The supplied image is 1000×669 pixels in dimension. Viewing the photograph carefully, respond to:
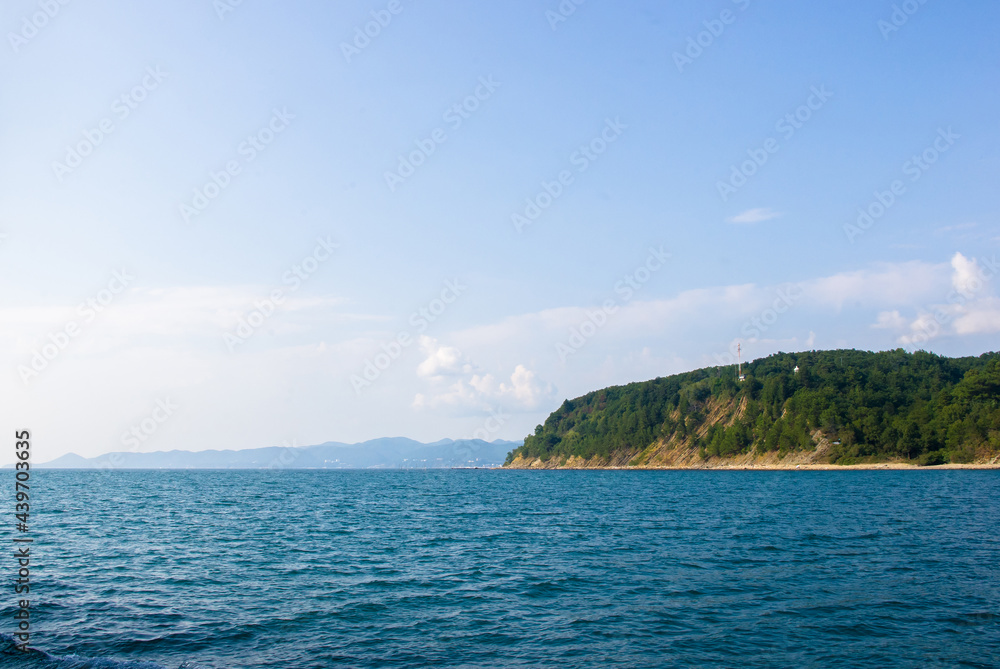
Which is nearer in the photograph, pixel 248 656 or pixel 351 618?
pixel 248 656

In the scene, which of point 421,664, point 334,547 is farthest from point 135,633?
point 334,547

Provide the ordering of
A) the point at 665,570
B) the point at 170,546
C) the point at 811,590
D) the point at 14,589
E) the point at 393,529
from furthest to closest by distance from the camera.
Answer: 1. the point at 393,529
2. the point at 170,546
3. the point at 665,570
4. the point at 14,589
5. the point at 811,590

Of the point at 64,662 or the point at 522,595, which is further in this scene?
the point at 522,595

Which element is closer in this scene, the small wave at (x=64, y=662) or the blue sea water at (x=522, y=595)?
the small wave at (x=64, y=662)

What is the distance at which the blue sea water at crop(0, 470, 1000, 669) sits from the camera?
19.7m

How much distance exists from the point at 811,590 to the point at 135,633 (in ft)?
85.4

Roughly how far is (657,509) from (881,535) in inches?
1020

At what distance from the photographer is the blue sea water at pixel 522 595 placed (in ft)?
64.7

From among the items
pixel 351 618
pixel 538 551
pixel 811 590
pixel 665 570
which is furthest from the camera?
pixel 538 551

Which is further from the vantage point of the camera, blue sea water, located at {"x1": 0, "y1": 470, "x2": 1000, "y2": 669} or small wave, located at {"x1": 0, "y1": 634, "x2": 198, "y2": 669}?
blue sea water, located at {"x1": 0, "y1": 470, "x2": 1000, "y2": 669}

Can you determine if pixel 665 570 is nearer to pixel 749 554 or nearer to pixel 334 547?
pixel 749 554

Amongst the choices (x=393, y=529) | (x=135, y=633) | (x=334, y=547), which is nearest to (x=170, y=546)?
(x=334, y=547)

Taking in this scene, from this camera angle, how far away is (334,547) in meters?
41.0

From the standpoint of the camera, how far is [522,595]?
27094 mm
